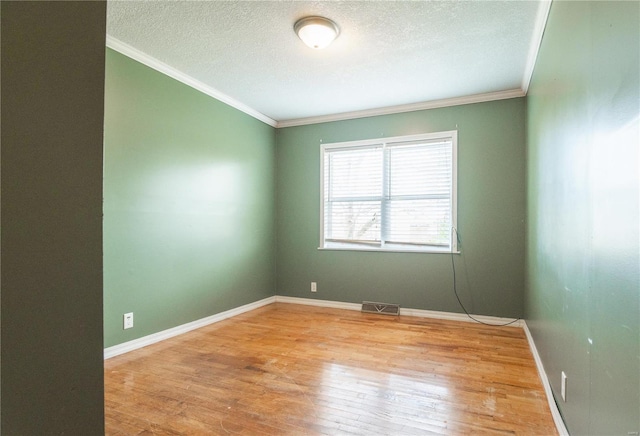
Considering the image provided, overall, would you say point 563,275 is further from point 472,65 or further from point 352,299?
point 352,299

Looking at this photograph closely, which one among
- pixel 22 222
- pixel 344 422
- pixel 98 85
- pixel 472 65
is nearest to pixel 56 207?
pixel 22 222

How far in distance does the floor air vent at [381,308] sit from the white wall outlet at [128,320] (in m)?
2.58

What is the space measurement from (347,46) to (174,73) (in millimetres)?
1698

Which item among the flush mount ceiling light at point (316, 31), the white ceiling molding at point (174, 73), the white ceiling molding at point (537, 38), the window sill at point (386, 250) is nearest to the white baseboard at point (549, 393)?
the window sill at point (386, 250)

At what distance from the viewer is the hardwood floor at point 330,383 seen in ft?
6.07

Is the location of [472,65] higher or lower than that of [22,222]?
higher

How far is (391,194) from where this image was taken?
4.34 meters

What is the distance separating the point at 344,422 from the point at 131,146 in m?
2.67

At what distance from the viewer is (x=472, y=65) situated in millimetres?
3150

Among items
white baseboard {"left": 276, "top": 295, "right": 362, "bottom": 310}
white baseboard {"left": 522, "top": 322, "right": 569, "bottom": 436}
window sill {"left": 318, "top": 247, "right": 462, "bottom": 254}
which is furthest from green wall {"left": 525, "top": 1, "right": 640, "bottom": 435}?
white baseboard {"left": 276, "top": 295, "right": 362, "bottom": 310}

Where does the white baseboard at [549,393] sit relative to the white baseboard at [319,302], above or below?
above

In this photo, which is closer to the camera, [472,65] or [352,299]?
[472,65]

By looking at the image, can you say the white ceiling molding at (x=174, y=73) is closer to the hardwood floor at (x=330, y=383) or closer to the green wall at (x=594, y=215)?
the hardwood floor at (x=330, y=383)

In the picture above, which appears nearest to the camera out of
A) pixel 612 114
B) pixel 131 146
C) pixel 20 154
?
pixel 20 154
